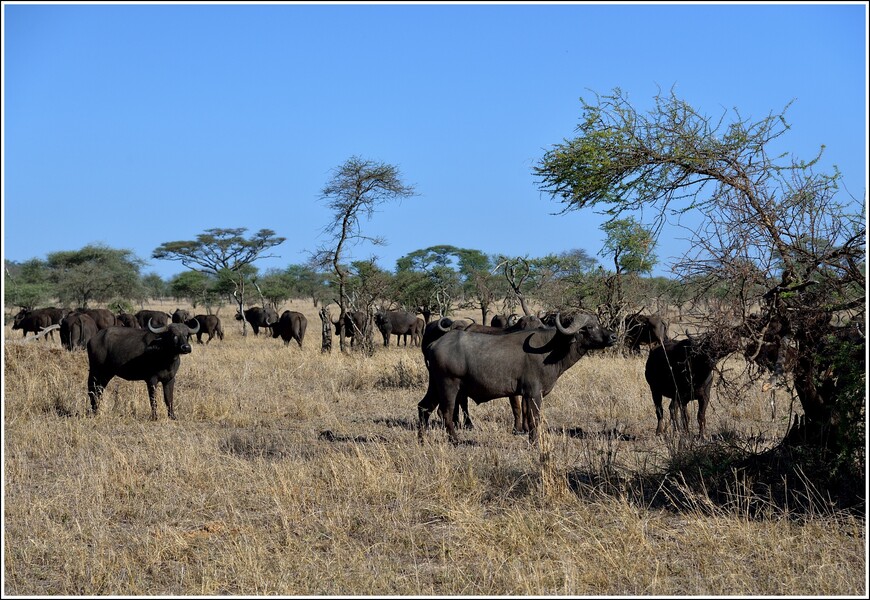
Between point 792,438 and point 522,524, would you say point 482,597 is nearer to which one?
point 522,524

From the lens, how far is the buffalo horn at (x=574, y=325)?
9461 mm

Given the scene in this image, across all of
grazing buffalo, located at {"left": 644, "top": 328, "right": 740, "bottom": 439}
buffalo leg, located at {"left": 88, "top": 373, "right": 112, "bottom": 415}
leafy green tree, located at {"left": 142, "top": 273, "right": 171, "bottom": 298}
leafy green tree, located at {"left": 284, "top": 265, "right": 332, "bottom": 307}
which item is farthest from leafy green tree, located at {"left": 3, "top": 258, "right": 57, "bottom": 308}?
grazing buffalo, located at {"left": 644, "top": 328, "right": 740, "bottom": 439}

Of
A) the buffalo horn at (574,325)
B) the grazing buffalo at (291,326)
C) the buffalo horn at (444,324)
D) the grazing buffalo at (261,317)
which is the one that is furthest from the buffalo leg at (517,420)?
the grazing buffalo at (261,317)

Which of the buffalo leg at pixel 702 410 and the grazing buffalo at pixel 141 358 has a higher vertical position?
the grazing buffalo at pixel 141 358

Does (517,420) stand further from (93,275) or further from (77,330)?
(93,275)

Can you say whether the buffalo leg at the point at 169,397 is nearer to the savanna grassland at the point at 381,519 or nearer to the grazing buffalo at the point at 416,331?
the savanna grassland at the point at 381,519

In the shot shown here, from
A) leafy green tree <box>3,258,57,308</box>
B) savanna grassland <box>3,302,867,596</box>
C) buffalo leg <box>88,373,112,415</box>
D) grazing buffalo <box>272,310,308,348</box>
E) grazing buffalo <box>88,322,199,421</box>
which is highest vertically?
leafy green tree <box>3,258,57,308</box>

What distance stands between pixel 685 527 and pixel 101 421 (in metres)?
7.48

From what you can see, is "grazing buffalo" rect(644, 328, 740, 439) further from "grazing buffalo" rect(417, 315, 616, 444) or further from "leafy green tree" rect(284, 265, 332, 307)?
"leafy green tree" rect(284, 265, 332, 307)

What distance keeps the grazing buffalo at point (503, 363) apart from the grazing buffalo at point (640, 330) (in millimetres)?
9082

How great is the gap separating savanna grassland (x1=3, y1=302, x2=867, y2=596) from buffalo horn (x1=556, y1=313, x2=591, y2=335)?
1.14 metres

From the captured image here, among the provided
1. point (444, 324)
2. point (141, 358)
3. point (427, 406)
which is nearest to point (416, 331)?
point (444, 324)

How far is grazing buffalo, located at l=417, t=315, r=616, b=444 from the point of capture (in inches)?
367

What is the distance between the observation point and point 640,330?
62.4ft
